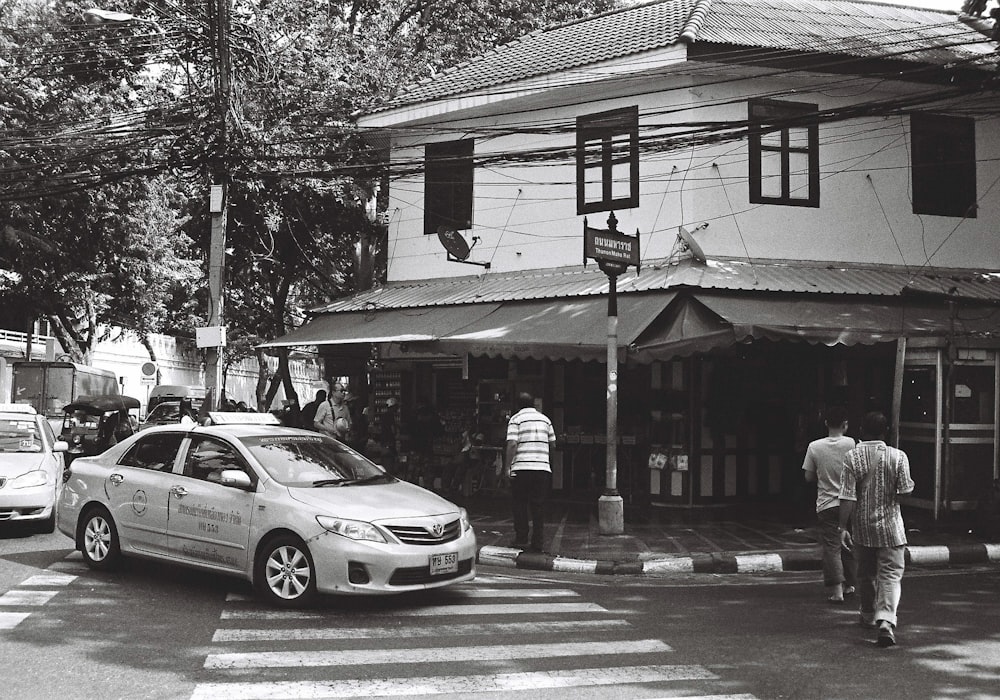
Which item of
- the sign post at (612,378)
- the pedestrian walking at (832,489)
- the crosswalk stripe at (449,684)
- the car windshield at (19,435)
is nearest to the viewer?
the crosswalk stripe at (449,684)

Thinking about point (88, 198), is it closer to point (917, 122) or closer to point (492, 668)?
point (917, 122)

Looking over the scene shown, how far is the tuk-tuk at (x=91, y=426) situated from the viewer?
68.9ft

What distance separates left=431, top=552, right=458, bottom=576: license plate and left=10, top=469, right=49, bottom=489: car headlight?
602 cm

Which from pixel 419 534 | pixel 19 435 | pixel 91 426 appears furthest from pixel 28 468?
pixel 91 426

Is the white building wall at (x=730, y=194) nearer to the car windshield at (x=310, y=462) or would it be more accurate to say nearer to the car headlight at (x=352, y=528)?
the car windshield at (x=310, y=462)

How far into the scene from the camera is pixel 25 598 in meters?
7.46

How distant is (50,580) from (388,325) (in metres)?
7.52

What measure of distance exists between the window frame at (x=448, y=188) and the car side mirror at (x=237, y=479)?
911 centimetres

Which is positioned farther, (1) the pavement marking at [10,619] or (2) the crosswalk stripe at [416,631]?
(1) the pavement marking at [10,619]

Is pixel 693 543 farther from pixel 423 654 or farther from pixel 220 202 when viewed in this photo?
pixel 220 202

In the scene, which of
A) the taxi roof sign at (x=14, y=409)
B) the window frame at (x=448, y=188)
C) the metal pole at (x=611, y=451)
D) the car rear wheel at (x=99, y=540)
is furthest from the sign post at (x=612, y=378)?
the taxi roof sign at (x=14, y=409)

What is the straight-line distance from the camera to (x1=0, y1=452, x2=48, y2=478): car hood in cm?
1074

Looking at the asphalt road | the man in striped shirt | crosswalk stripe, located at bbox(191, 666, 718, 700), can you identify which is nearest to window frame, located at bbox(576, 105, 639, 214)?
the man in striped shirt

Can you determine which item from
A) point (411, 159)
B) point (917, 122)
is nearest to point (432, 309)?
point (411, 159)
